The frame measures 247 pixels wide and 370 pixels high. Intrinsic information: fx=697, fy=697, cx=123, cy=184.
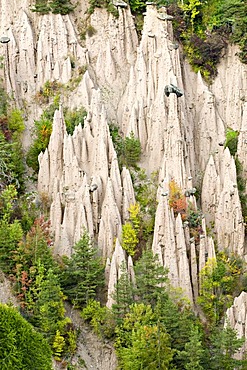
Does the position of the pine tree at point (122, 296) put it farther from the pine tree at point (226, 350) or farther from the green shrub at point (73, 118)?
the green shrub at point (73, 118)

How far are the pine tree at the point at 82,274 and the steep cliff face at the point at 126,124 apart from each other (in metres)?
0.96

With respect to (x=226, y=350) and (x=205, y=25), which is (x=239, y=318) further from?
(x=205, y=25)

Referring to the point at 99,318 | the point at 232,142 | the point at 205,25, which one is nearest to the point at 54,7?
the point at 205,25

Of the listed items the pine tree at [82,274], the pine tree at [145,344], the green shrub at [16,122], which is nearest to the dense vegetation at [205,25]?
the green shrub at [16,122]

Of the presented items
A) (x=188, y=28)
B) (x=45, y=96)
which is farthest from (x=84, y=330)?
(x=188, y=28)

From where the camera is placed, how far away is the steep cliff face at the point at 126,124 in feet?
120

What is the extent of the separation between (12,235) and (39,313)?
407 centimetres

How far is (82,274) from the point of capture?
3384 cm

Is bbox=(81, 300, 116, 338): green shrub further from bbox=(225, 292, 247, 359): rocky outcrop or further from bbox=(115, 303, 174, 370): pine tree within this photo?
bbox=(225, 292, 247, 359): rocky outcrop

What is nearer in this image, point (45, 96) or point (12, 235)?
point (12, 235)

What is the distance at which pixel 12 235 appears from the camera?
33.7 meters

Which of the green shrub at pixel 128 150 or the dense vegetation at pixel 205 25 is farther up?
the dense vegetation at pixel 205 25

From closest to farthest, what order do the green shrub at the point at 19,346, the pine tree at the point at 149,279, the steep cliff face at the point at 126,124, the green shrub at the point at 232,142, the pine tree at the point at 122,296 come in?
1. the green shrub at the point at 19,346
2. the pine tree at the point at 122,296
3. the pine tree at the point at 149,279
4. the steep cliff face at the point at 126,124
5. the green shrub at the point at 232,142

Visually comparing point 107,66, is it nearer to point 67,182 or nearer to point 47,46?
point 47,46
